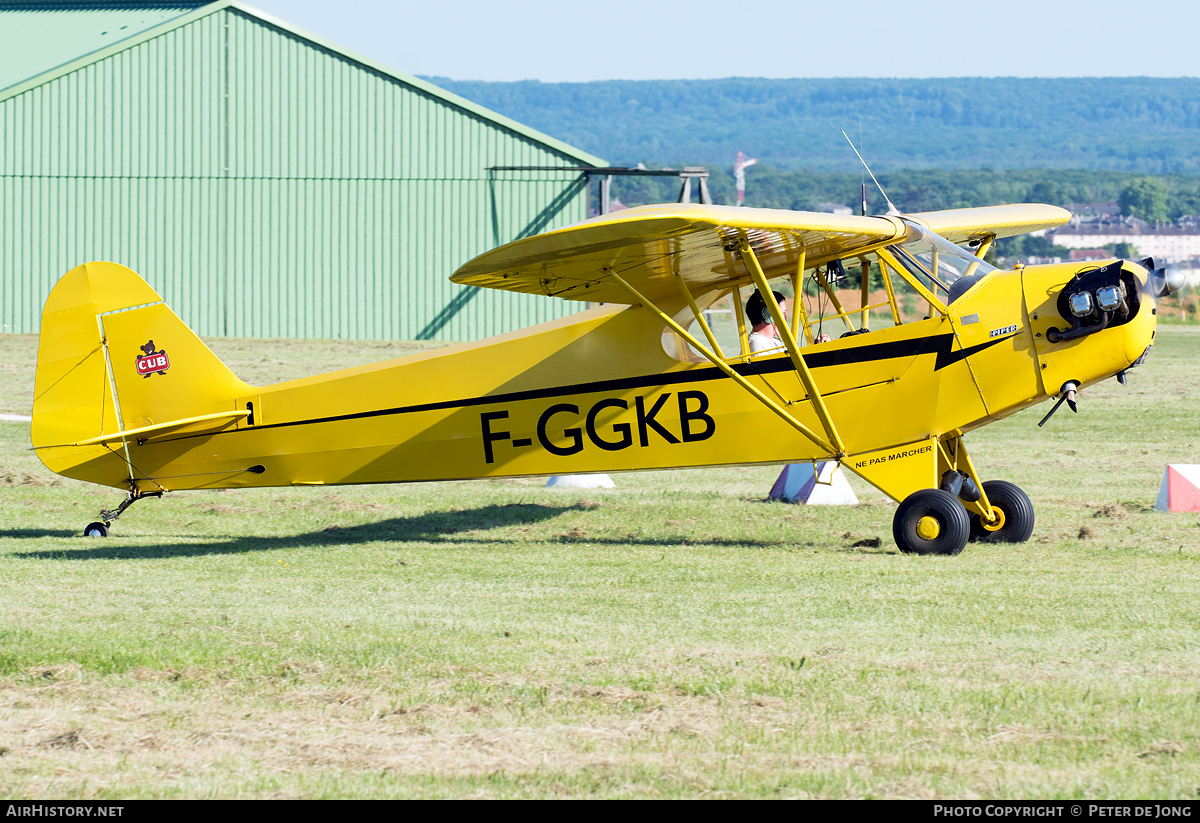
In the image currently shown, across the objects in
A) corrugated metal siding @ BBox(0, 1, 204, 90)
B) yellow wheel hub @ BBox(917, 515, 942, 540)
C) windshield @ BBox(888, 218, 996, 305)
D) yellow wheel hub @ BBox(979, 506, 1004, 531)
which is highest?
corrugated metal siding @ BBox(0, 1, 204, 90)

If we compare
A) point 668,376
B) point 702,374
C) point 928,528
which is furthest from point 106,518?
point 928,528

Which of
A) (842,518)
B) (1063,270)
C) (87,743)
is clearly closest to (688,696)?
(87,743)

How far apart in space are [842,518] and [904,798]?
Answer: 650 centimetres

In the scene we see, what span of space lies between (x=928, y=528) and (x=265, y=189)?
2470cm

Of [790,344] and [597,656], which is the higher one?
[790,344]

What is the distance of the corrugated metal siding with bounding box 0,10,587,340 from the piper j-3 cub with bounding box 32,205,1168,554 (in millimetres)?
19797

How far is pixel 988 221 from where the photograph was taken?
432 inches

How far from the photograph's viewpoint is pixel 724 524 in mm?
10477

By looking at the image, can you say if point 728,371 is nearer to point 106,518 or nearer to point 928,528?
point 928,528

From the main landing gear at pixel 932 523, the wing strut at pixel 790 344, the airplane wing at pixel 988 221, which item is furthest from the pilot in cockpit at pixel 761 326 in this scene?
the main landing gear at pixel 932 523

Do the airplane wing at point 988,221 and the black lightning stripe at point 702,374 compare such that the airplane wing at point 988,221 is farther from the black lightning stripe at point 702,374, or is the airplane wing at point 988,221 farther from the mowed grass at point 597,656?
the mowed grass at point 597,656

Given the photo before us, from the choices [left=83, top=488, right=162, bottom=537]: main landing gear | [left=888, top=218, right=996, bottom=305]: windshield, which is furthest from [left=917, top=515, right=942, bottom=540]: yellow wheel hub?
[left=83, top=488, right=162, bottom=537]: main landing gear

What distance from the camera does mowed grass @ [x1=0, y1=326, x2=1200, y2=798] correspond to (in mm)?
4520

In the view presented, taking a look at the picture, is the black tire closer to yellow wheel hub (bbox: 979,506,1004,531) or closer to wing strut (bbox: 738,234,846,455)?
yellow wheel hub (bbox: 979,506,1004,531)
